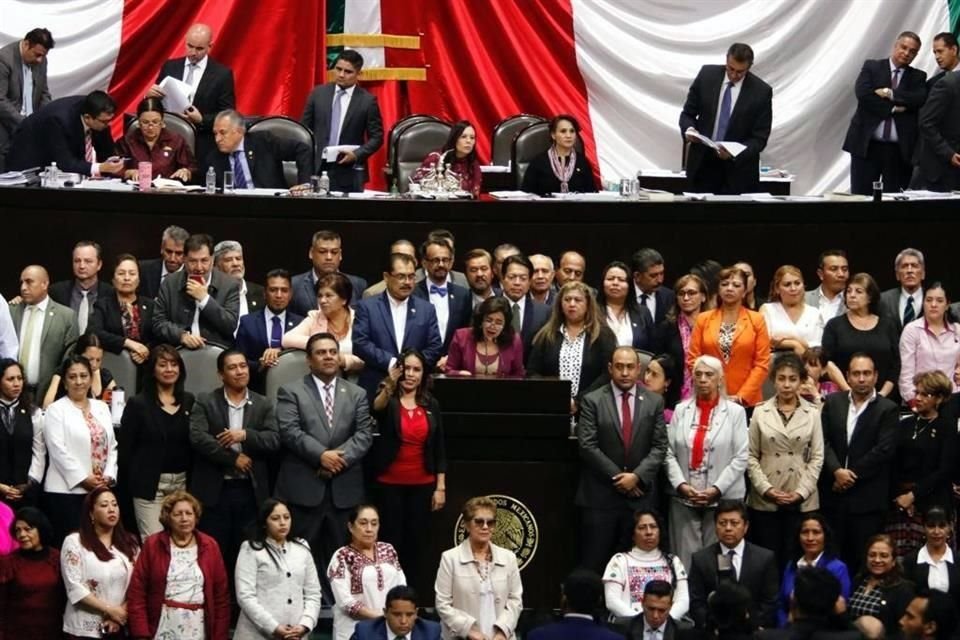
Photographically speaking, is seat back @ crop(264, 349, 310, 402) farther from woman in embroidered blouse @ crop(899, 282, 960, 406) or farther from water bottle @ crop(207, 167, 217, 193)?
woman in embroidered blouse @ crop(899, 282, 960, 406)

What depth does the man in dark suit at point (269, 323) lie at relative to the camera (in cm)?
1277

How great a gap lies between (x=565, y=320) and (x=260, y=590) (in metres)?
2.28

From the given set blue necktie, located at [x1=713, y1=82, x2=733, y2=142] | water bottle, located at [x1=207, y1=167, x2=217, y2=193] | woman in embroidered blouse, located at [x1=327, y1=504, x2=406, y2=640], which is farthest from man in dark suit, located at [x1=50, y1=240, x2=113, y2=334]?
blue necktie, located at [x1=713, y1=82, x2=733, y2=142]

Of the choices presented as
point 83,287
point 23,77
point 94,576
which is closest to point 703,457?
→ point 94,576

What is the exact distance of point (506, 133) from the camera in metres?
16.0

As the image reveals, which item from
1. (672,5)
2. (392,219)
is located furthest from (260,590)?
(672,5)

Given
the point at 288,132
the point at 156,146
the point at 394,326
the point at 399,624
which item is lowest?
the point at 399,624

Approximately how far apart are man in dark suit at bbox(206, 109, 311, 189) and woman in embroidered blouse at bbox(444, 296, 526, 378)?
2651 millimetres

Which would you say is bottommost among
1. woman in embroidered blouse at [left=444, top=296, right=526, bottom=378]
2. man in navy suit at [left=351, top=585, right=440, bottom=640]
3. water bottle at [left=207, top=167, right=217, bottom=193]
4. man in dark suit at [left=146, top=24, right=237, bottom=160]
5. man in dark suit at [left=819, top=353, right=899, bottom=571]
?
man in navy suit at [left=351, top=585, right=440, bottom=640]

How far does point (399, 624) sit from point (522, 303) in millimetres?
2432

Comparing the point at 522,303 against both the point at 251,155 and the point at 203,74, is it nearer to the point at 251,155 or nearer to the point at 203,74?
the point at 251,155

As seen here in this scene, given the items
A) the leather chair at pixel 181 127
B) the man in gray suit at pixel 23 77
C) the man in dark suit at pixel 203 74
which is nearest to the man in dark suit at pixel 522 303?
the leather chair at pixel 181 127

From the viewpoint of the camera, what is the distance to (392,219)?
1396cm

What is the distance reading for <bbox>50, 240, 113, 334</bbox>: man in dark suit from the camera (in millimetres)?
13062
